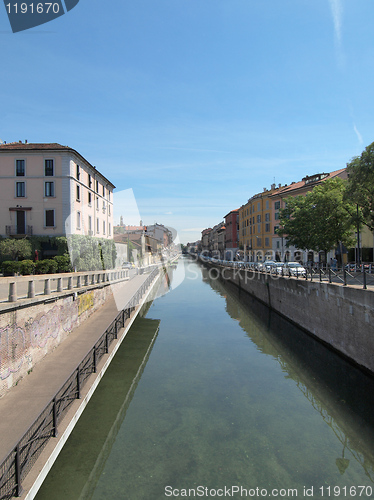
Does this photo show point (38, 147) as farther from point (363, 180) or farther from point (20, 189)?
point (363, 180)

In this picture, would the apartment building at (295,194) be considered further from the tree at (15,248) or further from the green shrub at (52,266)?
the tree at (15,248)

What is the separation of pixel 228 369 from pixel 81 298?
820cm

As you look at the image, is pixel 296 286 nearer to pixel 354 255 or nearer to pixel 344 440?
pixel 344 440

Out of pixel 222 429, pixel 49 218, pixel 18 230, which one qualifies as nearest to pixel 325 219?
pixel 222 429

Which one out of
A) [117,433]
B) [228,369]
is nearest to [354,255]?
[228,369]

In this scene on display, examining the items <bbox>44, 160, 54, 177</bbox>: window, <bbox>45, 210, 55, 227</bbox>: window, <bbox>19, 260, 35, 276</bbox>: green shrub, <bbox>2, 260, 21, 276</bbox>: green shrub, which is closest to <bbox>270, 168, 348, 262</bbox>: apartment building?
<bbox>45, 210, 55, 227</bbox>: window

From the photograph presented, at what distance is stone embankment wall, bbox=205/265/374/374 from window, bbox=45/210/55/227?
2301 cm

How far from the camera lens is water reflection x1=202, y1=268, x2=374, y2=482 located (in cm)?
907

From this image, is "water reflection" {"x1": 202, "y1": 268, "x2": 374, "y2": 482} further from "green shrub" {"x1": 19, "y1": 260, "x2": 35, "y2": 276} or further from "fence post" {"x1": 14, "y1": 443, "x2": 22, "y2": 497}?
"green shrub" {"x1": 19, "y1": 260, "x2": 35, "y2": 276}

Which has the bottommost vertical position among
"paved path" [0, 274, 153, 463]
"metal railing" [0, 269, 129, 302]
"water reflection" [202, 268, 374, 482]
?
"water reflection" [202, 268, 374, 482]

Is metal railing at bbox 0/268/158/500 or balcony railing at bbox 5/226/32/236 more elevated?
balcony railing at bbox 5/226/32/236

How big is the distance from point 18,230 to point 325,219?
29.9 meters

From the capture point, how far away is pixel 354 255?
38625 millimetres

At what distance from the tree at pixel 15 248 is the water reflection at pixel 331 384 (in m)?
21.9
